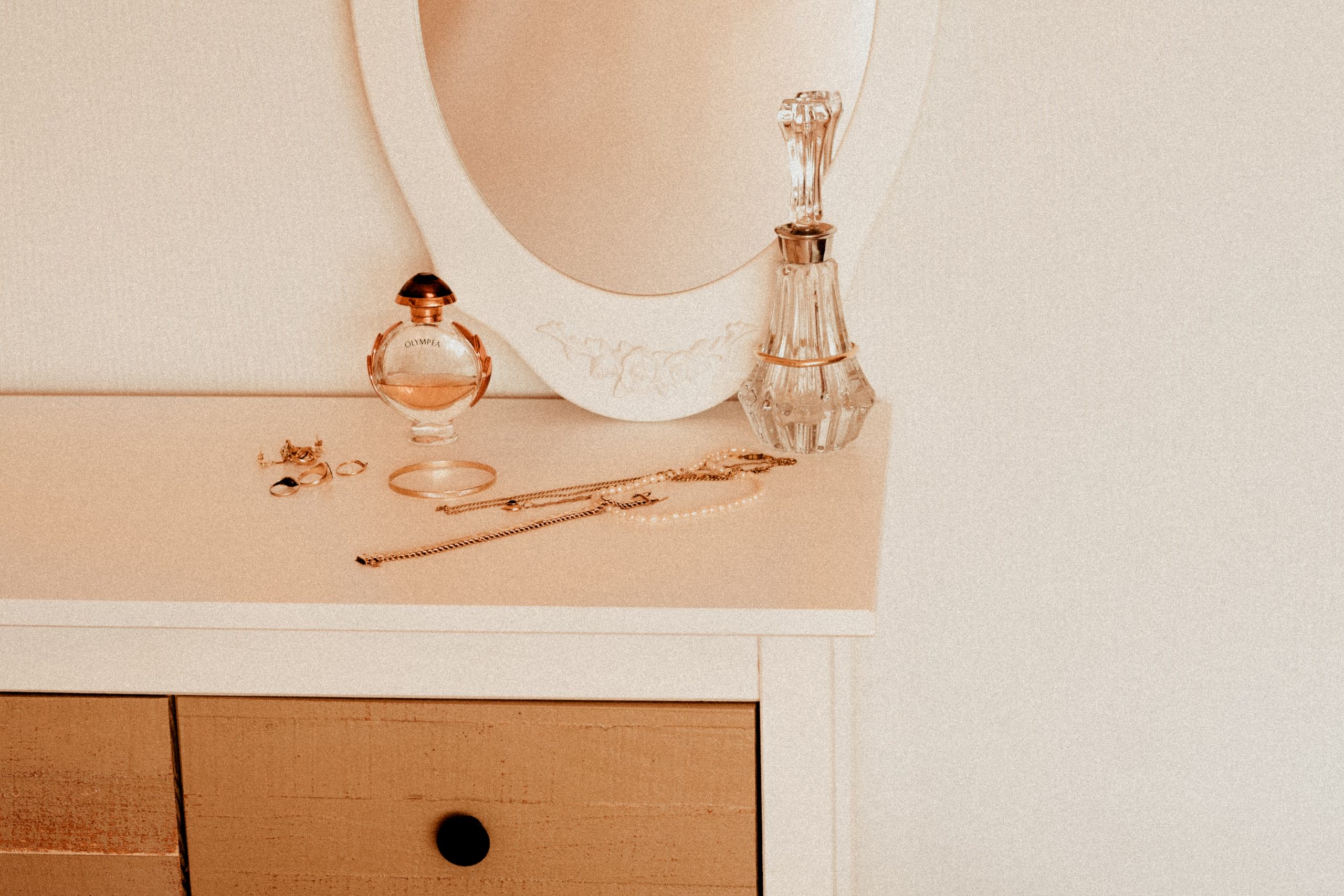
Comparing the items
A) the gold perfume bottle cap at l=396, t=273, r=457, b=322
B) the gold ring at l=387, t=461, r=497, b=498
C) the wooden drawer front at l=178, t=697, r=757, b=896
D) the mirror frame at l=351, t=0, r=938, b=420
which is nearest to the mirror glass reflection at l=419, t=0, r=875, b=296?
the mirror frame at l=351, t=0, r=938, b=420

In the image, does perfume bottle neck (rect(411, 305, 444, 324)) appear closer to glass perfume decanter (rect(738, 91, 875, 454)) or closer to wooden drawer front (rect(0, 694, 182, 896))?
glass perfume decanter (rect(738, 91, 875, 454))

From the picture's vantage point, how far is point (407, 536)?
2.96ft

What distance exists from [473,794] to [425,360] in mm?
404

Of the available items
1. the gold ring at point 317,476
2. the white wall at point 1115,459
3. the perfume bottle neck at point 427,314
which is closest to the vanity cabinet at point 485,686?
the gold ring at point 317,476

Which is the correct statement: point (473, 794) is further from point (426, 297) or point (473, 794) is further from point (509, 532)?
point (426, 297)

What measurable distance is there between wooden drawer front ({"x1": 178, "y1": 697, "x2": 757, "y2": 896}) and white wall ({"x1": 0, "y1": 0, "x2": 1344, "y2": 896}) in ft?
1.70

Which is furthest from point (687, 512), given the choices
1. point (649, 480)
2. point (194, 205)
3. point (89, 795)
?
point (194, 205)

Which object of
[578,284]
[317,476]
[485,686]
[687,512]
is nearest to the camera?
[485,686]

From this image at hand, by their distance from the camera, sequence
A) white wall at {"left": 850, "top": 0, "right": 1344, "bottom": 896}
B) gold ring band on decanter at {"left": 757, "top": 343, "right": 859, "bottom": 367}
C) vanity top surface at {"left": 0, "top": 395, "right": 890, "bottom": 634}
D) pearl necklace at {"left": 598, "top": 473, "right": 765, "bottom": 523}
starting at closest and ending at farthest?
vanity top surface at {"left": 0, "top": 395, "right": 890, "bottom": 634}, pearl necklace at {"left": 598, "top": 473, "right": 765, "bottom": 523}, gold ring band on decanter at {"left": 757, "top": 343, "right": 859, "bottom": 367}, white wall at {"left": 850, "top": 0, "right": 1344, "bottom": 896}

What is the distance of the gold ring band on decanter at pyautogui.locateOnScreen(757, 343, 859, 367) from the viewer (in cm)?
103

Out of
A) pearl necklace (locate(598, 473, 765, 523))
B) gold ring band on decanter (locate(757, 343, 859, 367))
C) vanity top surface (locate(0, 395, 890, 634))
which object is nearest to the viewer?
vanity top surface (locate(0, 395, 890, 634))

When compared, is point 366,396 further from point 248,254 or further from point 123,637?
point 123,637

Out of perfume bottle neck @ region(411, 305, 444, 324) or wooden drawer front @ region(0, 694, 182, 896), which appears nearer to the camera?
wooden drawer front @ region(0, 694, 182, 896)

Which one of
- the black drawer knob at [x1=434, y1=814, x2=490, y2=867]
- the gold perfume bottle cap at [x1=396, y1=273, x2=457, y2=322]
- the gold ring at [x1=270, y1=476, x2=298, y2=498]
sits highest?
the gold perfume bottle cap at [x1=396, y1=273, x2=457, y2=322]
